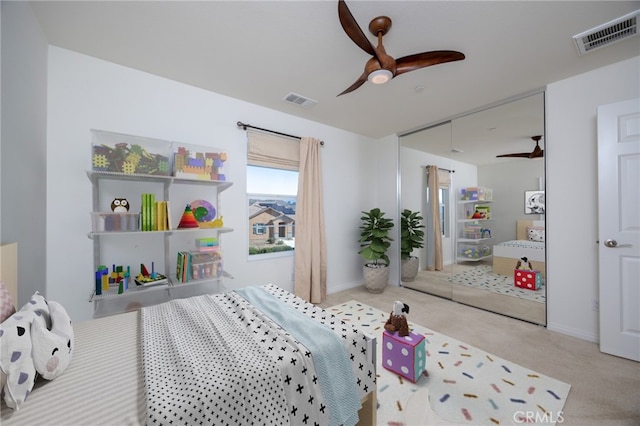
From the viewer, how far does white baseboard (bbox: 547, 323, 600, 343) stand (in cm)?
243

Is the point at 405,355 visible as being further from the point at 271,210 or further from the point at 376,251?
the point at 271,210

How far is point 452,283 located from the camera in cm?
364

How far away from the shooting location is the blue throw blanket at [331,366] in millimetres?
1191

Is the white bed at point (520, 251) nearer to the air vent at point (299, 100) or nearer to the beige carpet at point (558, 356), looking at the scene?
the beige carpet at point (558, 356)

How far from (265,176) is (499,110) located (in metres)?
3.00

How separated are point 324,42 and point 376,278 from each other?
3.08 metres

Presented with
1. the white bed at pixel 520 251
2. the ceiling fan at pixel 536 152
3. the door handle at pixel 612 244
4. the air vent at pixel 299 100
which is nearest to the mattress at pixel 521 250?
the white bed at pixel 520 251

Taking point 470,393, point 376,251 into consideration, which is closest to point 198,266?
point 470,393

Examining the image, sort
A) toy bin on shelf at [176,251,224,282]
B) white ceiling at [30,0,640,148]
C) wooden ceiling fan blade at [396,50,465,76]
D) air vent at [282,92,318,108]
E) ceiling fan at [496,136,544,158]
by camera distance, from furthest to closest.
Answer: air vent at [282,92,318,108] → ceiling fan at [496,136,544,158] → toy bin on shelf at [176,251,224,282] → wooden ceiling fan blade at [396,50,465,76] → white ceiling at [30,0,640,148]

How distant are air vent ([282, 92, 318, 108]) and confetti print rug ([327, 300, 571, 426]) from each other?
2827mm

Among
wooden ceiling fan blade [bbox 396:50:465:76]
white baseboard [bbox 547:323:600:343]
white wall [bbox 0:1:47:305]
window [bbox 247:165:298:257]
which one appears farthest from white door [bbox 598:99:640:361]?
white wall [bbox 0:1:47:305]

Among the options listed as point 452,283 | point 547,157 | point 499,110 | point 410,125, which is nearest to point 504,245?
point 452,283

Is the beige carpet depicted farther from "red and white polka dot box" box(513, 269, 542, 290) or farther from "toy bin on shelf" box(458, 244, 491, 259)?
"toy bin on shelf" box(458, 244, 491, 259)

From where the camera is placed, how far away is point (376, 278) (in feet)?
12.6
